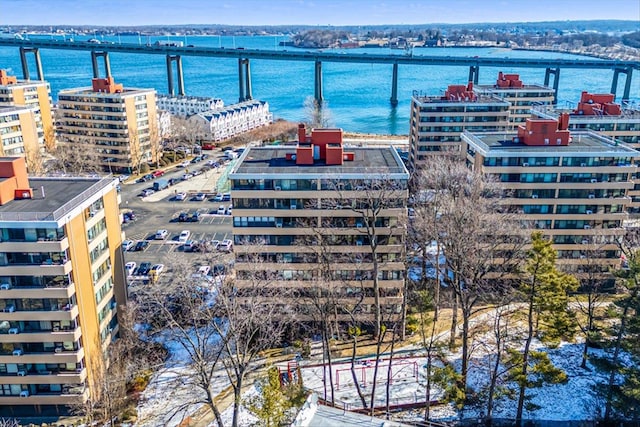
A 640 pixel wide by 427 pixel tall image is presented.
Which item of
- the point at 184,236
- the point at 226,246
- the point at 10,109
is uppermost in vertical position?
the point at 10,109

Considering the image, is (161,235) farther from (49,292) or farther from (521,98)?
(521,98)

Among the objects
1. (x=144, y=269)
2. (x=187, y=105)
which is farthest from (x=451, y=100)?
(x=187, y=105)

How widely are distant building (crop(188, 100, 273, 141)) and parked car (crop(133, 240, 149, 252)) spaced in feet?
178

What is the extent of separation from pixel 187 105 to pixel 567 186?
11075cm

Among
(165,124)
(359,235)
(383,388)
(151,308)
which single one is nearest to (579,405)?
(383,388)

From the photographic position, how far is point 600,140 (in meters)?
55.4

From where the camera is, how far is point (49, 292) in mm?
34781

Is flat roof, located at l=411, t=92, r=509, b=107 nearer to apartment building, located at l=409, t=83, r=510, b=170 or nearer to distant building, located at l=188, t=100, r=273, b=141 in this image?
apartment building, located at l=409, t=83, r=510, b=170

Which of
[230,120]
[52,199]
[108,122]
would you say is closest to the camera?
[52,199]

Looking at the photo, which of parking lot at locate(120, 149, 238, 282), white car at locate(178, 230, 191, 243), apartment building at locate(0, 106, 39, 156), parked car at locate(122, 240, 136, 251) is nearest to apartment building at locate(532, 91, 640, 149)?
parking lot at locate(120, 149, 238, 282)

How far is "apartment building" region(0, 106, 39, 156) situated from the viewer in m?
82.1

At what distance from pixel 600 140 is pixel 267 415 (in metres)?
46.2

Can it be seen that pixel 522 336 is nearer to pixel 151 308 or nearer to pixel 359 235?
pixel 359 235

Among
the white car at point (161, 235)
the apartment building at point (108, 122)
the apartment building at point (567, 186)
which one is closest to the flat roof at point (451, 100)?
the apartment building at point (567, 186)
